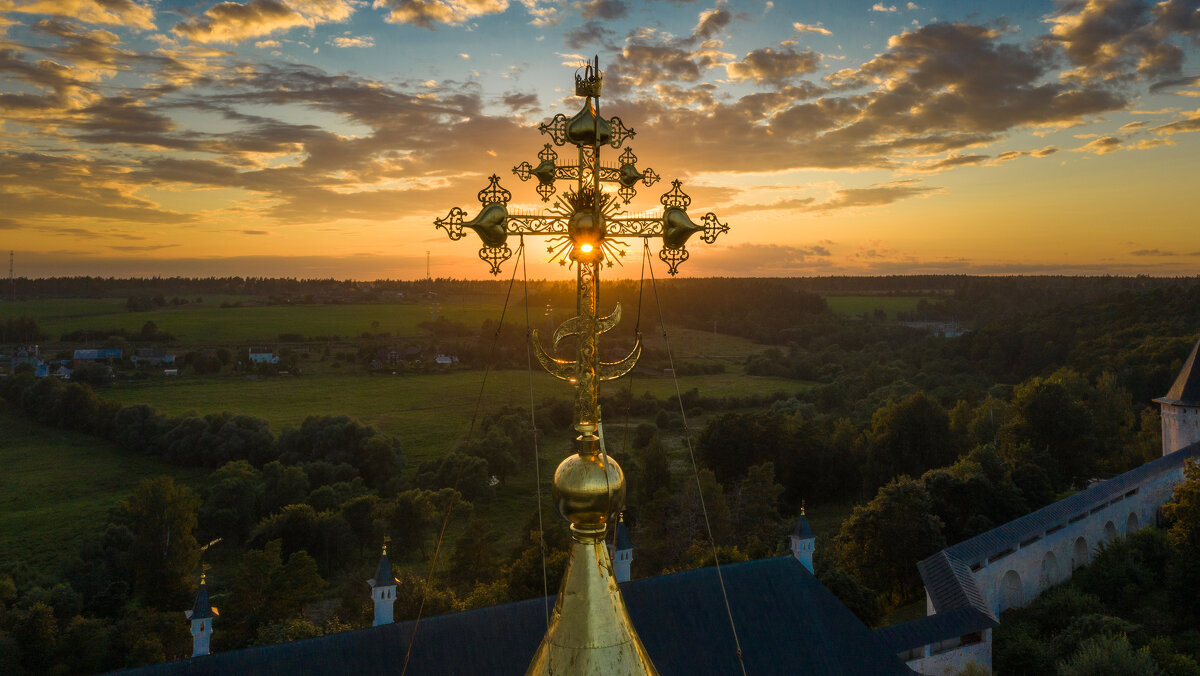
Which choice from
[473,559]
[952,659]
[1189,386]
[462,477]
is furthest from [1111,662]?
[462,477]

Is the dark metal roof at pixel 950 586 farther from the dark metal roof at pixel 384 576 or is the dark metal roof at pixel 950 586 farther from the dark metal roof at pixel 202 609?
the dark metal roof at pixel 202 609

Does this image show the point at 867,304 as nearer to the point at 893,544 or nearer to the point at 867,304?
the point at 867,304

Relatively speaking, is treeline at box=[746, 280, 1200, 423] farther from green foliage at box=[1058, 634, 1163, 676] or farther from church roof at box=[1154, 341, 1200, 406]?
green foliage at box=[1058, 634, 1163, 676]

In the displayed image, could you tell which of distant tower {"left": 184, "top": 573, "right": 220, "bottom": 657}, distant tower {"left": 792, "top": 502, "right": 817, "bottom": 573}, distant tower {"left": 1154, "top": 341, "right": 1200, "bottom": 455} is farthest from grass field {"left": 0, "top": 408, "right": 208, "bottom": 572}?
distant tower {"left": 1154, "top": 341, "right": 1200, "bottom": 455}

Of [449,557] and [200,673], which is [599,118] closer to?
[200,673]

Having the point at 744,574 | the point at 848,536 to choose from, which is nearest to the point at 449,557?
the point at 848,536
